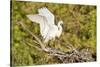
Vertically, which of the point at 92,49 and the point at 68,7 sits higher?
the point at 68,7

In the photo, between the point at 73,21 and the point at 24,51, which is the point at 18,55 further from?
the point at 73,21

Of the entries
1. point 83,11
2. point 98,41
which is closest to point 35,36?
point 83,11

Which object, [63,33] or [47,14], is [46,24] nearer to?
[47,14]

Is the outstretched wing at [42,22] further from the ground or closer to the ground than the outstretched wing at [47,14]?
closer to the ground

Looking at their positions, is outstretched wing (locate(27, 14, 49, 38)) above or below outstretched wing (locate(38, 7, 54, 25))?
below
